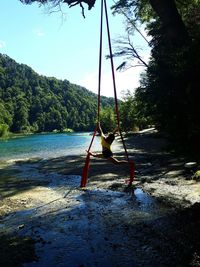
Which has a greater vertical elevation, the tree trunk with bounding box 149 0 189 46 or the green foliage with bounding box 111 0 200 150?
the tree trunk with bounding box 149 0 189 46

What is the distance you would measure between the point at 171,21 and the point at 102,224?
773 cm

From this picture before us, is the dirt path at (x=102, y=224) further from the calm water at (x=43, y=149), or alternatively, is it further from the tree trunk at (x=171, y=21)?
the calm water at (x=43, y=149)

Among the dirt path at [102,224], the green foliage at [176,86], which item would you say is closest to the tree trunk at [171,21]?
the green foliage at [176,86]

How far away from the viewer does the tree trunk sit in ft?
38.7

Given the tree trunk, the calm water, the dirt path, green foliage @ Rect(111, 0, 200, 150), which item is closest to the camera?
the dirt path

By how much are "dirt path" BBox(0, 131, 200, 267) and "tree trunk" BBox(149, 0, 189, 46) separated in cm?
629

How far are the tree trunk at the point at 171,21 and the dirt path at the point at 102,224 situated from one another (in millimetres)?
6295

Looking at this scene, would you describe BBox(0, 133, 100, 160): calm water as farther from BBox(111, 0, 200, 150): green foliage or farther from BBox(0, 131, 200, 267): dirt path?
BBox(111, 0, 200, 150): green foliage

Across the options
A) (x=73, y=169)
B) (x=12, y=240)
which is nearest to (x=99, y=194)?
(x=12, y=240)

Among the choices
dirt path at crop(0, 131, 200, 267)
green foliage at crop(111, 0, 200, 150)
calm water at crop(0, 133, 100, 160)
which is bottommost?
calm water at crop(0, 133, 100, 160)

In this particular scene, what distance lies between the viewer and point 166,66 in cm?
1057

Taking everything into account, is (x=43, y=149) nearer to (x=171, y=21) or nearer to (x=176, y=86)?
(x=171, y=21)

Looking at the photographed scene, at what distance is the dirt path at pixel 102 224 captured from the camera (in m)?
8.44

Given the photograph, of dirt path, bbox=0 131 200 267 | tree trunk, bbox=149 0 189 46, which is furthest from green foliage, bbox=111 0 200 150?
dirt path, bbox=0 131 200 267
